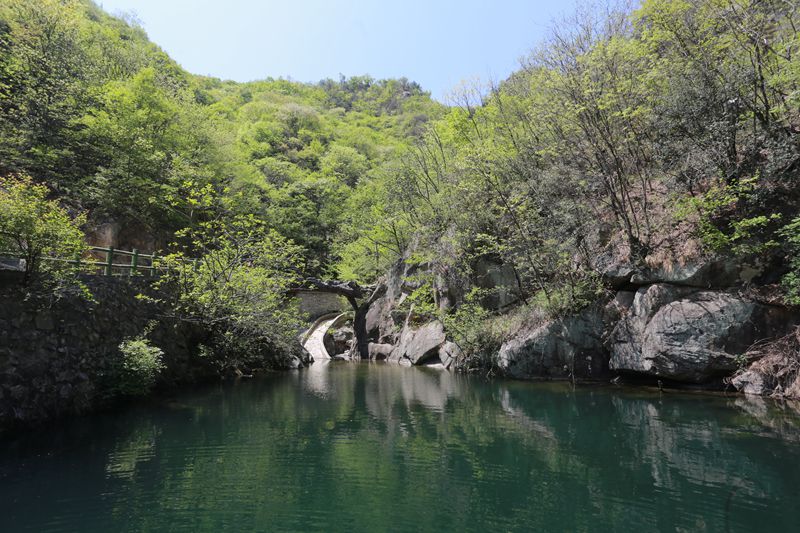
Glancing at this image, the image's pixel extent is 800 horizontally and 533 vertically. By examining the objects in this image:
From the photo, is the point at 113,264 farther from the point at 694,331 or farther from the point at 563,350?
the point at 694,331

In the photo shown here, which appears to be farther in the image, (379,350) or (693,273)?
(379,350)

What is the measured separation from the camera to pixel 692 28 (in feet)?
47.4

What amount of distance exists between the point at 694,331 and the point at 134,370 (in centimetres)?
1499

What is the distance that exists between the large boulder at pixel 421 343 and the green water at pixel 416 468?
11282 millimetres

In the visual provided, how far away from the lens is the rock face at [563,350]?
15273 mm

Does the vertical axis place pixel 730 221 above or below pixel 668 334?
above

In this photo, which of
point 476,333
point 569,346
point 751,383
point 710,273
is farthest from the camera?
point 476,333

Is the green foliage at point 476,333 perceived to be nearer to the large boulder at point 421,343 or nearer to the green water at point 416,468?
the large boulder at point 421,343

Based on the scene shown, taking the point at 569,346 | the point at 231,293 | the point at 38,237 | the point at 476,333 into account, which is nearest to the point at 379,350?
the point at 476,333

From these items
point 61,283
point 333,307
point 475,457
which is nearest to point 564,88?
point 475,457

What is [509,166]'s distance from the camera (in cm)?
1988

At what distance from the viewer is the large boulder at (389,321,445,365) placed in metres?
23.5

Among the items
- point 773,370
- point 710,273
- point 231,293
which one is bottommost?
point 773,370

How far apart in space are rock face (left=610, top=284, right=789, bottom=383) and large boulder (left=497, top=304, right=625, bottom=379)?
62.5 inches
